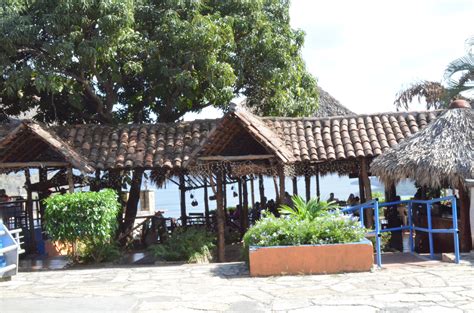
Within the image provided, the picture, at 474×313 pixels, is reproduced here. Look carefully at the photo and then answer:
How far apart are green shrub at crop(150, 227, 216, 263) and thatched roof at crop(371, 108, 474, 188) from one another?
3975mm

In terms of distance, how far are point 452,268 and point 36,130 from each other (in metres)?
8.68

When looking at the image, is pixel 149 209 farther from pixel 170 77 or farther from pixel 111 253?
pixel 111 253

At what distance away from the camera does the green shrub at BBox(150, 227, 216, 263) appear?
1277 centimetres

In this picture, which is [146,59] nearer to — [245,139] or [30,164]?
[245,139]

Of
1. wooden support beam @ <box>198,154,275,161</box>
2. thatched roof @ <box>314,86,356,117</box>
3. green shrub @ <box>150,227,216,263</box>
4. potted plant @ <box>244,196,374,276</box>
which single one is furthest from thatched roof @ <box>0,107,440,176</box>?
thatched roof @ <box>314,86,356,117</box>

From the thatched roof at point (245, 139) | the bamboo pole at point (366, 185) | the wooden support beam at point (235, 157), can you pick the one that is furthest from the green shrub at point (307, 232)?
the bamboo pole at point (366, 185)

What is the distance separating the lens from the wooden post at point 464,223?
1191 cm

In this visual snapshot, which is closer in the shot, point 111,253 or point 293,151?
point 111,253

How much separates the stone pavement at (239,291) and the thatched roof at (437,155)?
1.74 metres

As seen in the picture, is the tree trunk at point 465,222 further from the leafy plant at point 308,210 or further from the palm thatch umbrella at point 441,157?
the leafy plant at point 308,210

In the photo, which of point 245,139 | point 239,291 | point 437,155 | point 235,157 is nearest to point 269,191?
point 245,139

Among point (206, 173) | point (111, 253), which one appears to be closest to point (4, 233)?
point (111, 253)

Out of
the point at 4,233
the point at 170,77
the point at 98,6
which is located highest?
the point at 98,6

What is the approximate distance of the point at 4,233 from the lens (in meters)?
10.5
